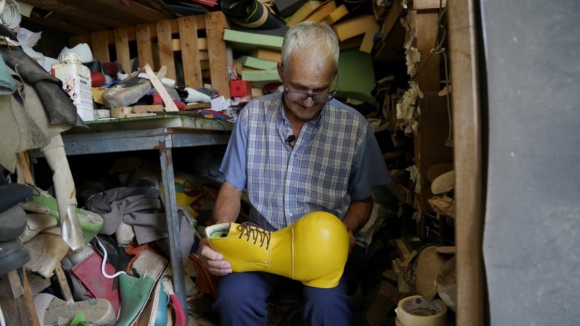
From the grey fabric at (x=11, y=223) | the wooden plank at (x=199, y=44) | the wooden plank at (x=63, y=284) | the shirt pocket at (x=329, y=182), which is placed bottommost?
the wooden plank at (x=63, y=284)

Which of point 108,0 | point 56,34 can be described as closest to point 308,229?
point 108,0

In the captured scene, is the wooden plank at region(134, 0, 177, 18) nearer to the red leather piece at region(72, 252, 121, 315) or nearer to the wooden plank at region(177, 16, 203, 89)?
the wooden plank at region(177, 16, 203, 89)

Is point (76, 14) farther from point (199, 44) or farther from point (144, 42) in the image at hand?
point (199, 44)

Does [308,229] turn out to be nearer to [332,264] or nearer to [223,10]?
[332,264]

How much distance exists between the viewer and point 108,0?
5.85ft

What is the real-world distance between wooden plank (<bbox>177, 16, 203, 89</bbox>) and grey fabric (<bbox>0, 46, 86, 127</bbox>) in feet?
4.36

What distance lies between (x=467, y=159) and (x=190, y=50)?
6.30ft

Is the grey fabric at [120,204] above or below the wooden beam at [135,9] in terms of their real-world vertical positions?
below

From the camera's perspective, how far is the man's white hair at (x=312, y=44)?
4.00 ft

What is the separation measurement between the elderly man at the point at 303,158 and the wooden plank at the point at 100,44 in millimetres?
1329

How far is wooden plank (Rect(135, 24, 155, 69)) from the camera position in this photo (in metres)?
2.22

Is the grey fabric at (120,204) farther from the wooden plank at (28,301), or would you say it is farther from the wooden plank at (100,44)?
the wooden plank at (100,44)

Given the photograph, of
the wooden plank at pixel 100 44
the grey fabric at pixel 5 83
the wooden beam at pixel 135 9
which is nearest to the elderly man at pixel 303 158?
the grey fabric at pixel 5 83

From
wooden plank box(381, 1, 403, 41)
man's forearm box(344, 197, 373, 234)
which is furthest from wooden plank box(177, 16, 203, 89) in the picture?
man's forearm box(344, 197, 373, 234)
